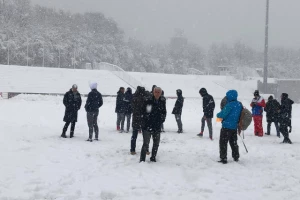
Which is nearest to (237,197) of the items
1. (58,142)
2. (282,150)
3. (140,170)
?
(140,170)

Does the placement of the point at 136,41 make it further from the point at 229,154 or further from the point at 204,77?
the point at 229,154

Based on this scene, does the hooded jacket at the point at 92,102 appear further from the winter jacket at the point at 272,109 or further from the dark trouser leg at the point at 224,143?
the winter jacket at the point at 272,109

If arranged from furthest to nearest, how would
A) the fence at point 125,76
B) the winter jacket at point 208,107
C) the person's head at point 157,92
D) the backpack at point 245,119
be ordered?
the fence at point 125,76
the winter jacket at point 208,107
the backpack at point 245,119
the person's head at point 157,92

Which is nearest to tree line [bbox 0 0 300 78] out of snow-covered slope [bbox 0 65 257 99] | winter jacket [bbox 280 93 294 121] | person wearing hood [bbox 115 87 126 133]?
snow-covered slope [bbox 0 65 257 99]

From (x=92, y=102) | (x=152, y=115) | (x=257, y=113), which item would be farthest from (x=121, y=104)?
(x=152, y=115)

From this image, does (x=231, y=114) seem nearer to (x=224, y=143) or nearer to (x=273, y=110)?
(x=224, y=143)

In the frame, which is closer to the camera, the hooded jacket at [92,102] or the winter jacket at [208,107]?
the hooded jacket at [92,102]

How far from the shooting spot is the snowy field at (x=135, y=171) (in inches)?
208

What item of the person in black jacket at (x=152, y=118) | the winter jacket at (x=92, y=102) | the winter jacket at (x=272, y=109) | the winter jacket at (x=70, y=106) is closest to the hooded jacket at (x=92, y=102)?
the winter jacket at (x=92, y=102)

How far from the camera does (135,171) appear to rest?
654 cm

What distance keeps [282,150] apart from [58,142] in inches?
246

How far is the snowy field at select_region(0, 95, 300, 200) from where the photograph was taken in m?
5.27

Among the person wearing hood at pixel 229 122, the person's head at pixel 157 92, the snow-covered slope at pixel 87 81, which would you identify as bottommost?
the person wearing hood at pixel 229 122

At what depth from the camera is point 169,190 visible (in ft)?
17.8
